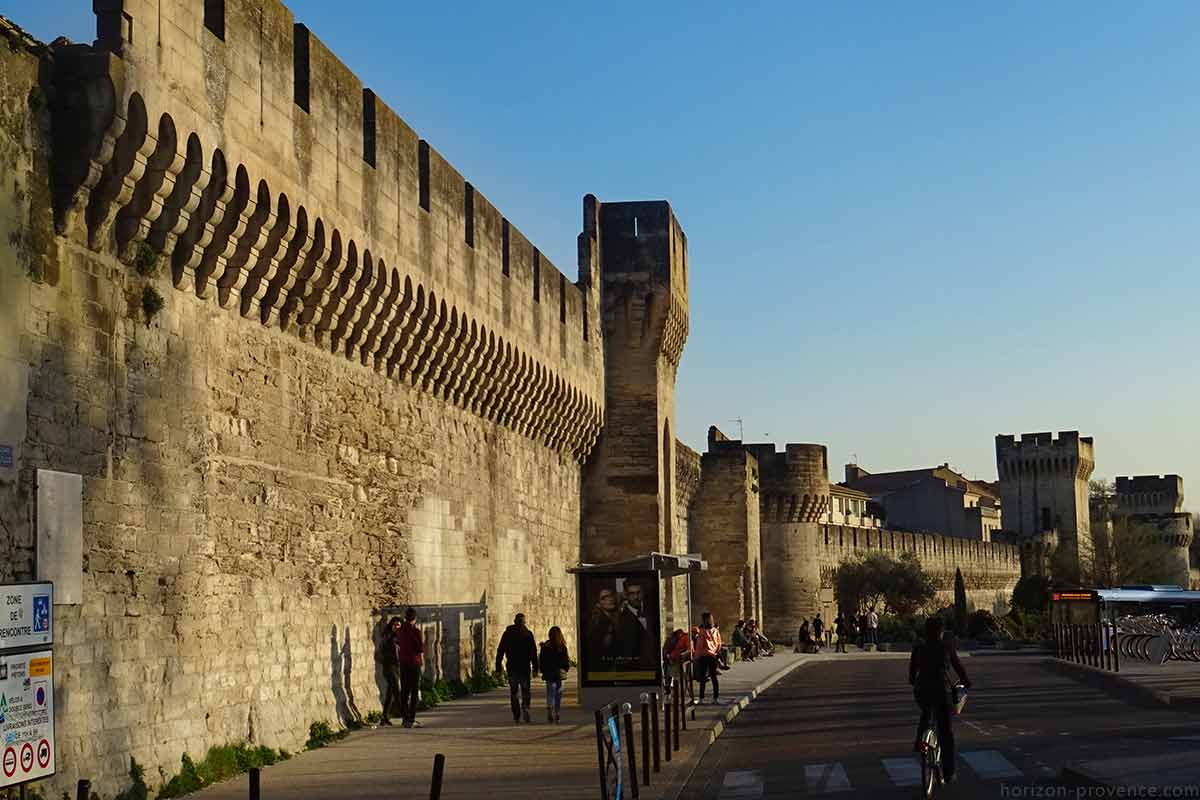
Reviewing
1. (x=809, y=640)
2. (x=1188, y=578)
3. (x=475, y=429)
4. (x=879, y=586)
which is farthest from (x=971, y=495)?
(x=475, y=429)

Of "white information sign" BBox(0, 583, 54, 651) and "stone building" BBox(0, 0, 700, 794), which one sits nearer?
"white information sign" BBox(0, 583, 54, 651)

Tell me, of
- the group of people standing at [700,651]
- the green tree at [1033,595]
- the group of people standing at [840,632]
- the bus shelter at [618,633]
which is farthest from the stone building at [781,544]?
the bus shelter at [618,633]

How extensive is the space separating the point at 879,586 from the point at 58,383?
53617 millimetres

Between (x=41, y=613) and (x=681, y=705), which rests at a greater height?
(x=41, y=613)

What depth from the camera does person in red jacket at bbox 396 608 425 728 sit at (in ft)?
57.4

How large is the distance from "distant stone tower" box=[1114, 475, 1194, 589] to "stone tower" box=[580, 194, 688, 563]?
53.9m

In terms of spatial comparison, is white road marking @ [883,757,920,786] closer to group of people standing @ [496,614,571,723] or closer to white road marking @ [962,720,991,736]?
white road marking @ [962,720,991,736]

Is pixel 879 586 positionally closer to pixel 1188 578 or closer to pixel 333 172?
pixel 1188 578

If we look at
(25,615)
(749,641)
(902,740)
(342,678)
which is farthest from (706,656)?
(749,641)

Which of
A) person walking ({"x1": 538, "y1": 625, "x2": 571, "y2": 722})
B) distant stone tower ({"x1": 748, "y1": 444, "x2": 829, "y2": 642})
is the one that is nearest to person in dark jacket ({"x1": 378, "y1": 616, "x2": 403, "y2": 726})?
person walking ({"x1": 538, "y1": 625, "x2": 571, "y2": 722})

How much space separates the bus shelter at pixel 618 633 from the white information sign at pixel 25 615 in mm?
10736

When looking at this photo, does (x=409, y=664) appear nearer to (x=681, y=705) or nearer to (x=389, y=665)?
(x=389, y=665)

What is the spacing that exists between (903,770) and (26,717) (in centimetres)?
751

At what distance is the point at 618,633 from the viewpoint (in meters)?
18.9
